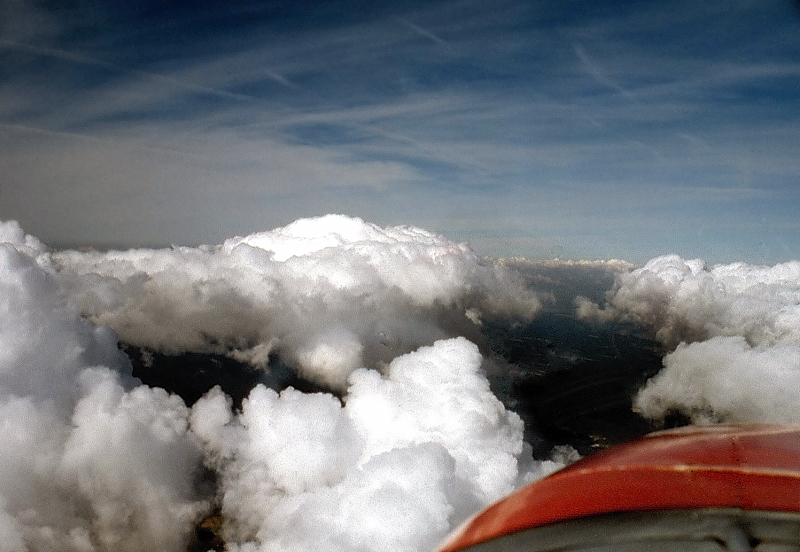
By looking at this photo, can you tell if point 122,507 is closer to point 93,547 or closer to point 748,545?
point 93,547

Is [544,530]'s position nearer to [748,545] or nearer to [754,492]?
[748,545]

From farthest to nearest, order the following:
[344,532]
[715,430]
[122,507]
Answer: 1. [122,507]
2. [344,532]
3. [715,430]

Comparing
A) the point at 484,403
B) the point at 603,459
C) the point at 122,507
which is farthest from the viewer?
the point at 122,507

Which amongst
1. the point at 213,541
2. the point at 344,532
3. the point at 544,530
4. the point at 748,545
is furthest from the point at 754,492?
the point at 213,541

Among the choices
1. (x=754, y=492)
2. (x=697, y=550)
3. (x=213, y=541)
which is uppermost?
(x=754, y=492)

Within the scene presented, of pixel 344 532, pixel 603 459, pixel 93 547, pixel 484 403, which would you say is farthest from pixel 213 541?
pixel 603 459

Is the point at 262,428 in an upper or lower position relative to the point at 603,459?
lower

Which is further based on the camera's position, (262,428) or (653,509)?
(262,428)
